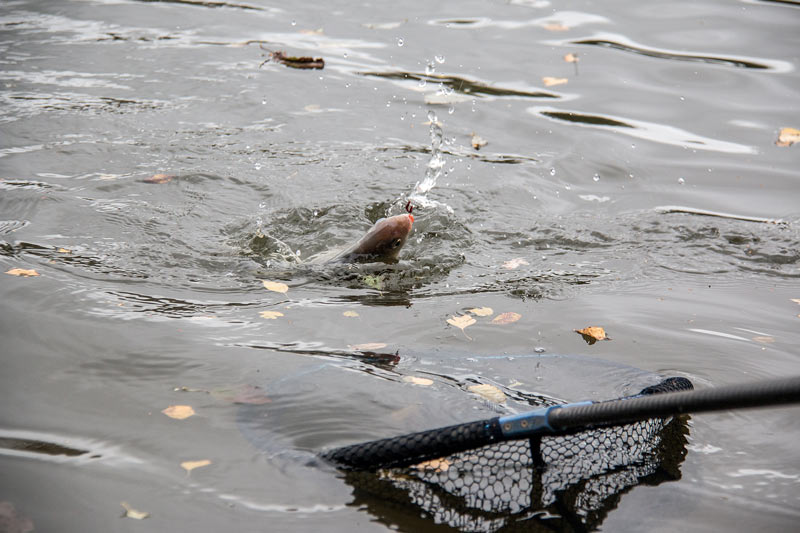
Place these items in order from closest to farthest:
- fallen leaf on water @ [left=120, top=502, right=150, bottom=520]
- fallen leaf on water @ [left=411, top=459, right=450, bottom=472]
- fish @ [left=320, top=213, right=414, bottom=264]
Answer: fallen leaf on water @ [left=120, top=502, right=150, bottom=520] < fallen leaf on water @ [left=411, top=459, right=450, bottom=472] < fish @ [left=320, top=213, right=414, bottom=264]

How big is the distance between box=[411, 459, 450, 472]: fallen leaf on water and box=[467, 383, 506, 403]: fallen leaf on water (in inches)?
20.3

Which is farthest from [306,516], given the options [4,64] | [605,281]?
[4,64]

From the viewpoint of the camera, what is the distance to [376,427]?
298 centimetres

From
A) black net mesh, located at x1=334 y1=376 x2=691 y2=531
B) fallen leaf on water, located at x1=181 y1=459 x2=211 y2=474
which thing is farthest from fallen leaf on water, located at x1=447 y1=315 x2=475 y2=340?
fallen leaf on water, located at x1=181 y1=459 x2=211 y2=474

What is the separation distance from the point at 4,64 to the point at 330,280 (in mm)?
5812

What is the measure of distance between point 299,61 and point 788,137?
543 centimetres

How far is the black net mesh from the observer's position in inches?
98.8

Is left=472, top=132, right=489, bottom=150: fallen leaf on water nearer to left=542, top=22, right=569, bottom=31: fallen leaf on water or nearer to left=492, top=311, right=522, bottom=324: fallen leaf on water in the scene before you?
left=492, top=311, right=522, bottom=324: fallen leaf on water

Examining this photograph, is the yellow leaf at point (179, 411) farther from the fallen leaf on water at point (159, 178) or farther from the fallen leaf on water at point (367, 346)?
the fallen leaf on water at point (159, 178)

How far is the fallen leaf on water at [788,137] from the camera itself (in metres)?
7.15

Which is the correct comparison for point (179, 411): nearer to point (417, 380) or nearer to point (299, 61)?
point (417, 380)

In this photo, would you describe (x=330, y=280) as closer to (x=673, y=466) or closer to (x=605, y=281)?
(x=605, y=281)

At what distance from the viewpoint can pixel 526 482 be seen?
2625 mm

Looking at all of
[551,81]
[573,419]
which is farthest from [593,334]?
[551,81]
